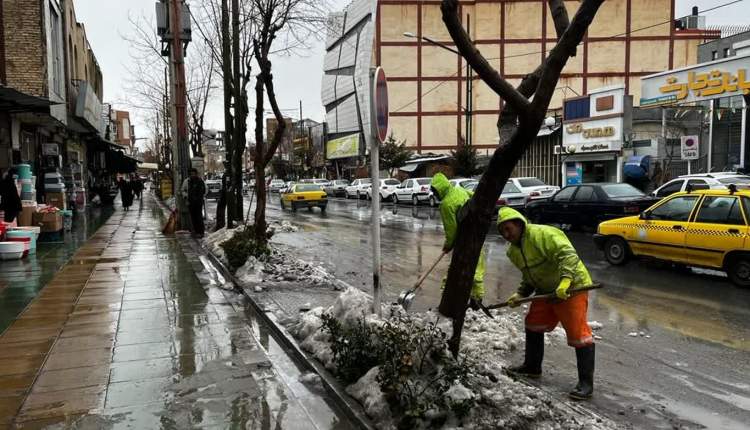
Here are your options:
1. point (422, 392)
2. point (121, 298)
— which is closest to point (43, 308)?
point (121, 298)

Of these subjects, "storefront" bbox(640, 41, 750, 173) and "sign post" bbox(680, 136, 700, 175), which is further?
"storefront" bbox(640, 41, 750, 173)

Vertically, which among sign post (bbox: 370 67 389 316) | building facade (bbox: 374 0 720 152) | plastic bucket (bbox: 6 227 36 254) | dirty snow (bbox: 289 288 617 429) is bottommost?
dirty snow (bbox: 289 288 617 429)

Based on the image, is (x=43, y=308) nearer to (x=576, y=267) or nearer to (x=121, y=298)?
(x=121, y=298)

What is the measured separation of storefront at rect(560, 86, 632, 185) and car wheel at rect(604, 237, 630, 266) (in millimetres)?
17111

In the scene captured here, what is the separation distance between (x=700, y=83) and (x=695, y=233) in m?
16.8

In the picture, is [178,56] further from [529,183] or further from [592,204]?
[529,183]

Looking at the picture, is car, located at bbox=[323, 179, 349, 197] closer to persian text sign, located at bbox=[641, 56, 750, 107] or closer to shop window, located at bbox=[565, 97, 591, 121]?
shop window, located at bbox=[565, 97, 591, 121]

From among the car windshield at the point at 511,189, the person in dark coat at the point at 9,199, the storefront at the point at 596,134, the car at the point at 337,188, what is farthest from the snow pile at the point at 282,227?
the car at the point at 337,188

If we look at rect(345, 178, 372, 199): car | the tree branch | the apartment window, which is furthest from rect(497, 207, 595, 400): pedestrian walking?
rect(345, 178, 372, 199): car

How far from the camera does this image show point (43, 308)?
7797mm

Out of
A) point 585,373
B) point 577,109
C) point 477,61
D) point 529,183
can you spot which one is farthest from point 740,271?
point 577,109

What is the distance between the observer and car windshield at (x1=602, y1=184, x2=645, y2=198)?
15664mm

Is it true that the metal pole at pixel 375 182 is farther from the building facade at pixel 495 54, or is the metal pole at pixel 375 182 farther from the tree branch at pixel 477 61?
the building facade at pixel 495 54

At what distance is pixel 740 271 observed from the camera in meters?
9.05
